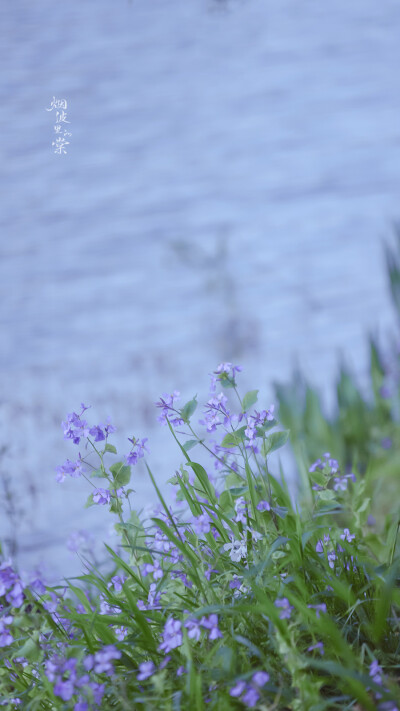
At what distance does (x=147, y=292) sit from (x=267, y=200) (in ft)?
2.16

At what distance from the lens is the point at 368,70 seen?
10.1 ft

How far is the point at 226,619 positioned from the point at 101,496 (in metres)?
0.29

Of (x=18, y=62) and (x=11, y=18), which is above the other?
(x=11, y=18)

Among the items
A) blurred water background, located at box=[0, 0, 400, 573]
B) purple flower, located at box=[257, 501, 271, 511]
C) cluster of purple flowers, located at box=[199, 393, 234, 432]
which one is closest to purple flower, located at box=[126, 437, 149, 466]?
cluster of purple flowers, located at box=[199, 393, 234, 432]

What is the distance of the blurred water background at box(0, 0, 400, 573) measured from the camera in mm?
2877

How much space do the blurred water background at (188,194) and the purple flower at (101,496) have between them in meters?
1.61

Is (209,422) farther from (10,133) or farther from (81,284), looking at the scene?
(10,133)

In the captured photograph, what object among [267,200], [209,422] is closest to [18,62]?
[267,200]

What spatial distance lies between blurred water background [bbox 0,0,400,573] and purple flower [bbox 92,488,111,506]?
1606 mm

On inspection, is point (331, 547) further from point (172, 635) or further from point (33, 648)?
point (33, 648)

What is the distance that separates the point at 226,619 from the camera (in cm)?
103

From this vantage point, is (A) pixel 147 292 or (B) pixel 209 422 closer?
(B) pixel 209 422

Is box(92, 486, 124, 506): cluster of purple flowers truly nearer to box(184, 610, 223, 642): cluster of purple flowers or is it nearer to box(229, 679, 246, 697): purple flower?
box(184, 610, 223, 642): cluster of purple flowers

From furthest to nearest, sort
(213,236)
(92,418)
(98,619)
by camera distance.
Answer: (213,236), (92,418), (98,619)
